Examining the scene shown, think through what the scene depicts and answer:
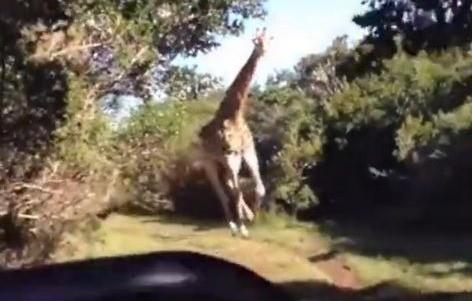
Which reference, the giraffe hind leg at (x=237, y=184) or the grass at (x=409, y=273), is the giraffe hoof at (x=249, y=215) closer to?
the giraffe hind leg at (x=237, y=184)

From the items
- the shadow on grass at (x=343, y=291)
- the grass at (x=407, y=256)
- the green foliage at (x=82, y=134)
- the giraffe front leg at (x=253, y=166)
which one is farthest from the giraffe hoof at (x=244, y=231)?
the green foliage at (x=82, y=134)

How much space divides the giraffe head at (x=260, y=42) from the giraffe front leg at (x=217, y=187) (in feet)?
6.66

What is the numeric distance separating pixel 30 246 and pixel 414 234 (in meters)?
7.18

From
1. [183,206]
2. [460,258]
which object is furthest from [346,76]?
[460,258]

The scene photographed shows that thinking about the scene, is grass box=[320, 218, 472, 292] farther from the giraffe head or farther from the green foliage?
the green foliage

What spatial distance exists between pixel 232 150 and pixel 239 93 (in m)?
0.73

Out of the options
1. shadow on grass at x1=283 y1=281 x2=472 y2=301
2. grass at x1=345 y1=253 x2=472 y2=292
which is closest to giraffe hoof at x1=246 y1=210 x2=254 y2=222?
grass at x1=345 y1=253 x2=472 y2=292

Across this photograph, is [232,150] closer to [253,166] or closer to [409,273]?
[253,166]

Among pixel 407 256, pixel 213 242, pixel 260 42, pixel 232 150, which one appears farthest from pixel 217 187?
pixel 407 256

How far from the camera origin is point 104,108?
31.6 feet

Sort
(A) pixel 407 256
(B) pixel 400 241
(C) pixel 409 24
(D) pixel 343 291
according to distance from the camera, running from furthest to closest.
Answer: (C) pixel 409 24 → (B) pixel 400 241 → (A) pixel 407 256 → (D) pixel 343 291

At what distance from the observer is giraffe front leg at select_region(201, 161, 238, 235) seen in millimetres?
14898

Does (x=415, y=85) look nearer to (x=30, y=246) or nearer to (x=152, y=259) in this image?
(x=30, y=246)

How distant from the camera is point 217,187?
14992 millimetres
